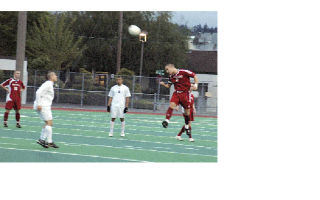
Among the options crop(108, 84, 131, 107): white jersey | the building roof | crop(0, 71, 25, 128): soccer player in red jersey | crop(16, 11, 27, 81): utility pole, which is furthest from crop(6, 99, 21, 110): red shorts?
the building roof

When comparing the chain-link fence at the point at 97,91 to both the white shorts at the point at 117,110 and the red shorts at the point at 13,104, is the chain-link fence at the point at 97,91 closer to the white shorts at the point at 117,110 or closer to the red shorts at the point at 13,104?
the red shorts at the point at 13,104

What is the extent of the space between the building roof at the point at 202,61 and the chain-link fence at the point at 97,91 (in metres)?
9.58

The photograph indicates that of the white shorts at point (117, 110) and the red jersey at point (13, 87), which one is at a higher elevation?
the red jersey at point (13, 87)

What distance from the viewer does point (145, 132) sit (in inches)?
576

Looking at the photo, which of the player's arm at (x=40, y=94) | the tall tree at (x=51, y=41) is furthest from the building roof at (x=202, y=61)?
the player's arm at (x=40, y=94)

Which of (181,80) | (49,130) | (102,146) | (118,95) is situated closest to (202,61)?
(118,95)

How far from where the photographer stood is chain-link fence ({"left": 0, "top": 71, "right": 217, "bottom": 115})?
26.7 m

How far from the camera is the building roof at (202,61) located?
3849cm

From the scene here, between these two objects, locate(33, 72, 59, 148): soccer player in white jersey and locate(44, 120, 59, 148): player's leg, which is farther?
locate(44, 120, 59, 148): player's leg

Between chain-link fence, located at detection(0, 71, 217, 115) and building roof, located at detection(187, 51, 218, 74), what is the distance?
9.58 metres

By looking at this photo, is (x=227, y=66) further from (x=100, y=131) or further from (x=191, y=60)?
(x=191, y=60)

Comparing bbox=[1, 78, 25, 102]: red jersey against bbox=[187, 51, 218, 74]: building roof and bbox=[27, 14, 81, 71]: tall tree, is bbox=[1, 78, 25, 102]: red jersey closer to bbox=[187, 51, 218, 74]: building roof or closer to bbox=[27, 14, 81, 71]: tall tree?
bbox=[27, 14, 81, 71]: tall tree

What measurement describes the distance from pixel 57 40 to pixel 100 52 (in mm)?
8443
